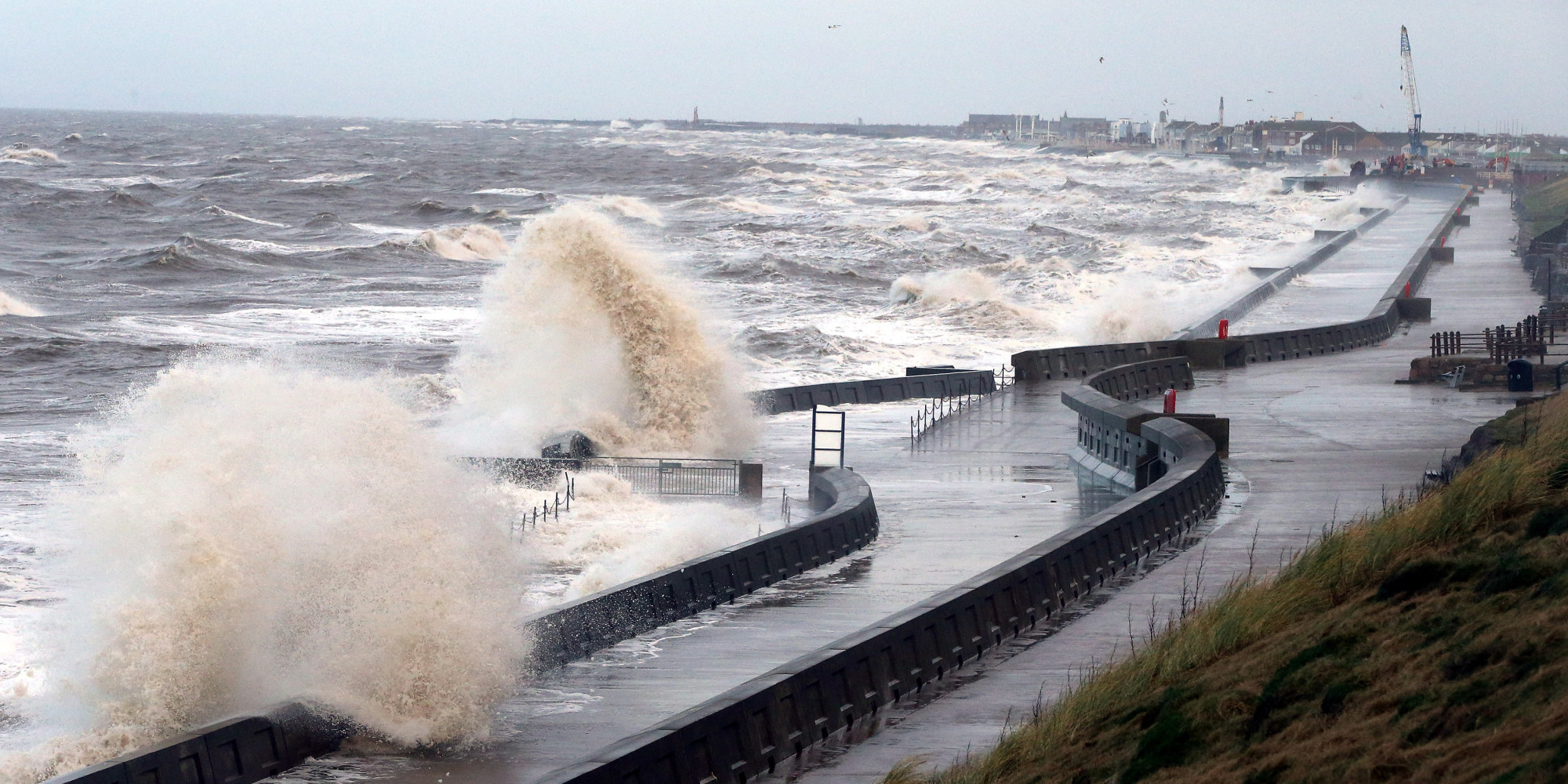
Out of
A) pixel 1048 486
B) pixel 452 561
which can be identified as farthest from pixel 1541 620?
pixel 1048 486

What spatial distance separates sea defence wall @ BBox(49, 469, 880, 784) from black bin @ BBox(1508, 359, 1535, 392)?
46.4 feet

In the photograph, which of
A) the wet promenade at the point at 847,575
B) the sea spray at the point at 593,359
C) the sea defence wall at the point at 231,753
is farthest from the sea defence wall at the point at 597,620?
the sea spray at the point at 593,359

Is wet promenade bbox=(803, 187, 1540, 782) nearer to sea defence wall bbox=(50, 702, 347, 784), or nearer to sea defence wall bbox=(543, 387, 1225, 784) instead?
sea defence wall bbox=(543, 387, 1225, 784)

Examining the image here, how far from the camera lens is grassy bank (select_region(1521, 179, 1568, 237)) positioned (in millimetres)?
78688

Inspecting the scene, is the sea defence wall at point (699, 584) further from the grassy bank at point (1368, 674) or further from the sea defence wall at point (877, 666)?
the grassy bank at point (1368, 674)

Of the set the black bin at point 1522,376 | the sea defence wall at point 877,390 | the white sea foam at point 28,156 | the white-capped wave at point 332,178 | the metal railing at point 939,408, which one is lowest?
the metal railing at point 939,408

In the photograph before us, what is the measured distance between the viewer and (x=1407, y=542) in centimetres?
1023

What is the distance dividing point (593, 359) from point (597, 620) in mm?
16694

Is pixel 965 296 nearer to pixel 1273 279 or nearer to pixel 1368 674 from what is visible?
pixel 1273 279

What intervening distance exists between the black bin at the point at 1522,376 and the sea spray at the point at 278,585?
71.4 ft

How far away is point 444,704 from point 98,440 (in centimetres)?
1799

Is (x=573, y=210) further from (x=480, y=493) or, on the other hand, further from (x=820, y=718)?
(x=820, y=718)

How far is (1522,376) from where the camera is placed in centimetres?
3002

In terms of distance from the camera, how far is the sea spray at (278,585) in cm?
1179
